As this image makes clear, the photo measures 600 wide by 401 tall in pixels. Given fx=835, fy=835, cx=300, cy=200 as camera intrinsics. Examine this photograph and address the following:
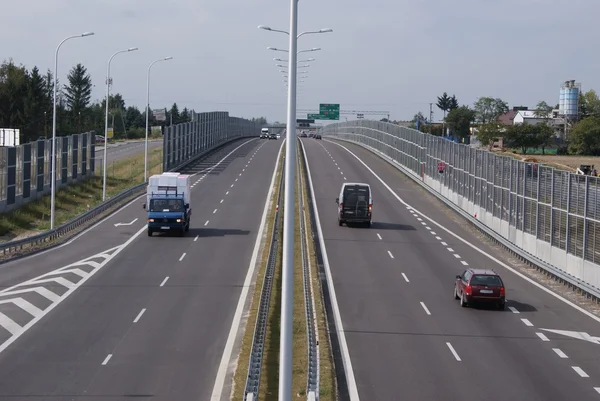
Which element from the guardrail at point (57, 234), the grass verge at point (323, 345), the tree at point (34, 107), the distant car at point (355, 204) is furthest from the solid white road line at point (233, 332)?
the tree at point (34, 107)

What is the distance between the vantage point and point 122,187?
7150cm

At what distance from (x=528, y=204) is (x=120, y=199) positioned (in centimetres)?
3091

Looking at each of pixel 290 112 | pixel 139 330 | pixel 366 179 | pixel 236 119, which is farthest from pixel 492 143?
pixel 290 112

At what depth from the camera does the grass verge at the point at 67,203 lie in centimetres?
4991

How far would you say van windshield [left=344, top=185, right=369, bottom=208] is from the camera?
1988 inches

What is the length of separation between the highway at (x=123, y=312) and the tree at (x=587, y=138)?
59037 millimetres

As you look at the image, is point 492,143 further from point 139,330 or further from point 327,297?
point 139,330

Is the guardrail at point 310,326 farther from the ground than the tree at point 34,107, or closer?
closer

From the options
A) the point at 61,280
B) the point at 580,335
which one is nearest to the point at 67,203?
the point at 61,280

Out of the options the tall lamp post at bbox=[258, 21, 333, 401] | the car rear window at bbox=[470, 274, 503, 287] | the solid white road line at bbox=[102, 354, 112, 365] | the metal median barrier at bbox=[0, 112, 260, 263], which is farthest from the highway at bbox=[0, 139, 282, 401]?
the car rear window at bbox=[470, 274, 503, 287]

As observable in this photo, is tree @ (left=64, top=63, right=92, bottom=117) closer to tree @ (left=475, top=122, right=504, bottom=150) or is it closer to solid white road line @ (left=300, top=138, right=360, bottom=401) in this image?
tree @ (left=475, top=122, right=504, bottom=150)

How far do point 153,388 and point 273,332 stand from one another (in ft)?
20.2

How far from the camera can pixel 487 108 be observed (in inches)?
6275

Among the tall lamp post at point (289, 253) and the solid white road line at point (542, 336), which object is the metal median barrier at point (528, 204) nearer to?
the solid white road line at point (542, 336)
